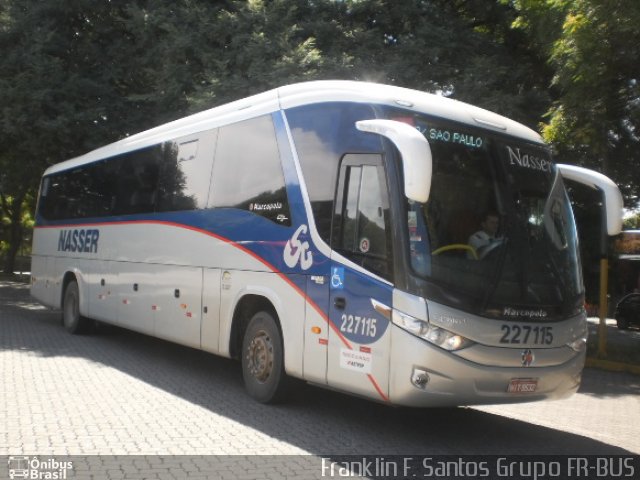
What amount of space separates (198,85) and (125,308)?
5.54m

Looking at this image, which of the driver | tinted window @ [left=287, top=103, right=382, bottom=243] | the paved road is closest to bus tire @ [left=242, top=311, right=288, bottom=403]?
the paved road

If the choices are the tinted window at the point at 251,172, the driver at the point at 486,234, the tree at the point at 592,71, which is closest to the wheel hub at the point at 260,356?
the tinted window at the point at 251,172

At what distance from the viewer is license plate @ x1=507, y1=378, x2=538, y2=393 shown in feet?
21.3

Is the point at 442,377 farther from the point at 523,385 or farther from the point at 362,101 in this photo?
the point at 362,101

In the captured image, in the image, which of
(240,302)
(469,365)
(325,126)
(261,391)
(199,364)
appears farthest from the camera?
(199,364)

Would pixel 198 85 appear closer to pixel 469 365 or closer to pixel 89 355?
pixel 89 355

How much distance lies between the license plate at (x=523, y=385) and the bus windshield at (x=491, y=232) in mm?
564

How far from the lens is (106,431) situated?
254 inches

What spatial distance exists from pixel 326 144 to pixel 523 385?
306cm

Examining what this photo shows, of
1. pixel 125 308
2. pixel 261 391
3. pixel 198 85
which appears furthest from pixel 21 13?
pixel 261 391

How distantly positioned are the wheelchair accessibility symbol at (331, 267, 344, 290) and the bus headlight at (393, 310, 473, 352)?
36.4 inches

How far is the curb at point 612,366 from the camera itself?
12586 mm

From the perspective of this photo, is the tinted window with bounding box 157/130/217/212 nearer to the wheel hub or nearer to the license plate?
the wheel hub

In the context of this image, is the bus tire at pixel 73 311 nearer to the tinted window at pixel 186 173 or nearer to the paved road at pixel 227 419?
the paved road at pixel 227 419
